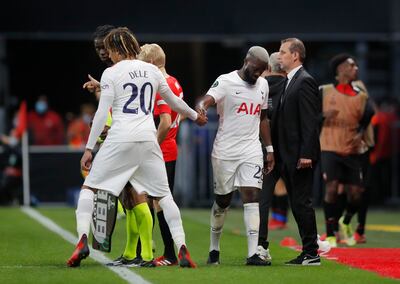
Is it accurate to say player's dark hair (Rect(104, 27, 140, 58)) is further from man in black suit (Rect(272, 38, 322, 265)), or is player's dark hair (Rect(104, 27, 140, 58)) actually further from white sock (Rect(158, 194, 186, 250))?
man in black suit (Rect(272, 38, 322, 265))

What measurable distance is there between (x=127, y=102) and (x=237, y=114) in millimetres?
1282

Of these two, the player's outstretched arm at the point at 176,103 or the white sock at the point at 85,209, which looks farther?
the player's outstretched arm at the point at 176,103

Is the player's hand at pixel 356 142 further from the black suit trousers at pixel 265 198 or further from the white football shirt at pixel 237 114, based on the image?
the white football shirt at pixel 237 114

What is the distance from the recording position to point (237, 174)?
11.2 m

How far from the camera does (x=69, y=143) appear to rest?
24.3 m

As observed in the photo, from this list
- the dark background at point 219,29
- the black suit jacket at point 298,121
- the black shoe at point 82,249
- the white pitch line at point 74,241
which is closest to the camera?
the white pitch line at point 74,241

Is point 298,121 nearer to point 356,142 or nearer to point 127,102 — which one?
point 127,102

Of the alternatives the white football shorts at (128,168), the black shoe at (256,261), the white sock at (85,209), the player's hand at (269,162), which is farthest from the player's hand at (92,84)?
the black shoe at (256,261)

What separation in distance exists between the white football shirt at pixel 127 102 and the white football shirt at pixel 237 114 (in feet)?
2.99

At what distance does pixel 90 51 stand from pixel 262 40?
403 cm

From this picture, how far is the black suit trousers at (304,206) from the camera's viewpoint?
11258 millimetres

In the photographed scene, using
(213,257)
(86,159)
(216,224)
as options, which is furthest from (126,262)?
(86,159)

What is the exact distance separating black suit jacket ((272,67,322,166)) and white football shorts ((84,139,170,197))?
1.50 meters

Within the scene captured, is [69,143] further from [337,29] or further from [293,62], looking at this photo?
[293,62]
